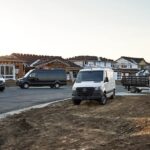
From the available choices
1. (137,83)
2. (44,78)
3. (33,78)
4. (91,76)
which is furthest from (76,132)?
(44,78)

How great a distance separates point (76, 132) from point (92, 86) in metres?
10.3

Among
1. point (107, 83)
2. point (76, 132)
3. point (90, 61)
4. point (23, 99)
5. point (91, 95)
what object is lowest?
point (76, 132)

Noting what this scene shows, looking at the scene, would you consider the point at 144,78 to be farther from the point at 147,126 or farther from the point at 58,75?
the point at 147,126

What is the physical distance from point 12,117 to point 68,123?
12.3 feet

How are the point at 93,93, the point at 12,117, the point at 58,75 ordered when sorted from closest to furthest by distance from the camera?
the point at 12,117 < the point at 93,93 < the point at 58,75

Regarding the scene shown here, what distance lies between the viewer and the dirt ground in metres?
11.3

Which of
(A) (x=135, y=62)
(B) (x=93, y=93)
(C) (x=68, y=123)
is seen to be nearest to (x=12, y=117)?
(C) (x=68, y=123)

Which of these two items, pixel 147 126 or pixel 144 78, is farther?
pixel 144 78

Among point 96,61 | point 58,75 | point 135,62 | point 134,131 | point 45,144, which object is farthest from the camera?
point 135,62

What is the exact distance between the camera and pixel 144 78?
3747 cm

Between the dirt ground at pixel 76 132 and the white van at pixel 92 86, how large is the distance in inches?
Result: 190

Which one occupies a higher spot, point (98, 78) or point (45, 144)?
point (98, 78)

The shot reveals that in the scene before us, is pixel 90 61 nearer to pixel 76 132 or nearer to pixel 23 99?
pixel 23 99

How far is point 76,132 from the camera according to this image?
13.5m
